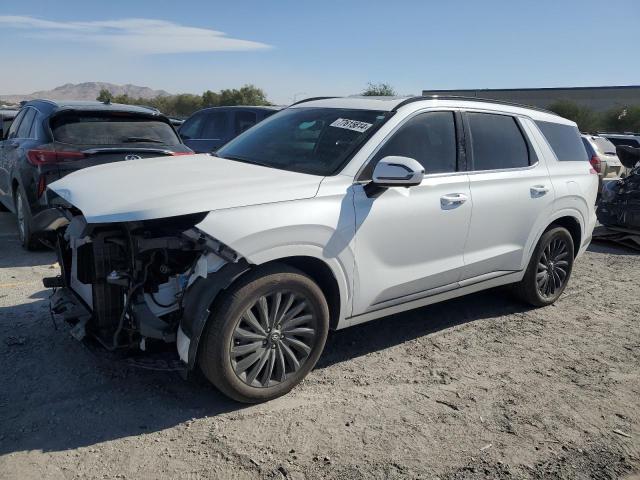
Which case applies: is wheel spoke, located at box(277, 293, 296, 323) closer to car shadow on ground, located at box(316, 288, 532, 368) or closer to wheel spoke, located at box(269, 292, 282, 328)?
wheel spoke, located at box(269, 292, 282, 328)

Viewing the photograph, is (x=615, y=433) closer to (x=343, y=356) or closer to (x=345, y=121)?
(x=343, y=356)

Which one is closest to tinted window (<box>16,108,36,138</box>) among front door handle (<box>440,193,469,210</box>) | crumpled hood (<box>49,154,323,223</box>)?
crumpled hood (<box>49,154,323,223</box>)

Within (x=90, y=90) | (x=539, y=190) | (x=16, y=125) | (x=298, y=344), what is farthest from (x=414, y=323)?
(x=90, y=90)

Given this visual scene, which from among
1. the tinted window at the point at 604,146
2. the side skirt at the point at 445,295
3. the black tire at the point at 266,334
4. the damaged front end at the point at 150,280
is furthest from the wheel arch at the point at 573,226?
the tinted window at the point at 604,146

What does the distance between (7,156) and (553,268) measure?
6.41 m

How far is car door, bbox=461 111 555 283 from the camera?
449 centimetres

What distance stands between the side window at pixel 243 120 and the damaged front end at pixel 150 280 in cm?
693

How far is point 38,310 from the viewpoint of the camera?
4.70 meters

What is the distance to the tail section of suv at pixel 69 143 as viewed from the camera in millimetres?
6016

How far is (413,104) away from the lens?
422 centimetres

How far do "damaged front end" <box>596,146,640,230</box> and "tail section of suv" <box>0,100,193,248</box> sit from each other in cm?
666

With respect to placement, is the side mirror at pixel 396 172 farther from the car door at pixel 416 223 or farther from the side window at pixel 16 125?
the side window at pixel 16 125

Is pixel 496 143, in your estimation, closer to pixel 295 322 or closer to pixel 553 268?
pixel 553 268

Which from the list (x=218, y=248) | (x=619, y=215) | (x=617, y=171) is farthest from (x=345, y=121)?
(x=617, y=171)
